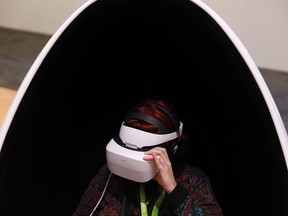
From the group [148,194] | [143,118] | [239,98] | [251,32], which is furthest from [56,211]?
[251,32]

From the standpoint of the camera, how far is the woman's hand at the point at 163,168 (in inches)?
37.7

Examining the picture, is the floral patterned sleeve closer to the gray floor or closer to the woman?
the woman

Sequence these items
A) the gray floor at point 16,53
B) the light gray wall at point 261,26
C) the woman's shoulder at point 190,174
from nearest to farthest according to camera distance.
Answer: the woman's shoulder at point 190,174 → the light gray wall at point 261,26 → the gray floor at point 16,53

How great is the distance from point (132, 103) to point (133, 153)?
1.38 ft

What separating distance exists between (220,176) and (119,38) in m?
0.56

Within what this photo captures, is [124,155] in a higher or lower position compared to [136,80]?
lower

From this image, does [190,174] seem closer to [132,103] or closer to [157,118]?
[157,118]

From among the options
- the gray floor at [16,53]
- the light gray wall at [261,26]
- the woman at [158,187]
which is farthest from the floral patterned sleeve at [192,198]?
the gray floor at [16,53]

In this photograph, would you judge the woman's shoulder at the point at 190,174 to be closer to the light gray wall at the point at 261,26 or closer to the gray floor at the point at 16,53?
the light gray wall at the point at 261,26

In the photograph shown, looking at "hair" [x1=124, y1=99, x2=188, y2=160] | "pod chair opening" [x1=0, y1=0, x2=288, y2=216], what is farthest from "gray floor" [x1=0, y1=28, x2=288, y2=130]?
"hair" [x1=124, y1=99, x2=188, y2=160]

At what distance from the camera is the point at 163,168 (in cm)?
98

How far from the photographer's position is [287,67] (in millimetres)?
1294

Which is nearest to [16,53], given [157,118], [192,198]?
[157,118]

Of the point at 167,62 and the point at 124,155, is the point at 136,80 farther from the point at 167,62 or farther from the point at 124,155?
the point at 124,155
